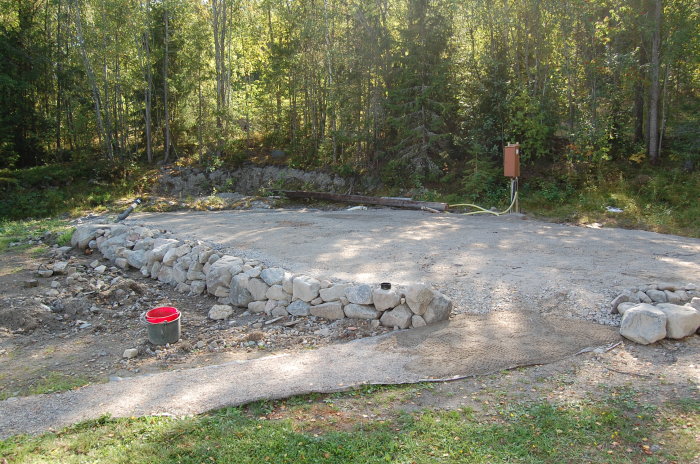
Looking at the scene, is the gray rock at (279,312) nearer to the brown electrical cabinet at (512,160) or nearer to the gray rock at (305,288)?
the gray rock at (305,288)

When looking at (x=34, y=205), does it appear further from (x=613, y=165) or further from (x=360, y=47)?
(x=613, y=165)

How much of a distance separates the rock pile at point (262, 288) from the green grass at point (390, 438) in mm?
1982

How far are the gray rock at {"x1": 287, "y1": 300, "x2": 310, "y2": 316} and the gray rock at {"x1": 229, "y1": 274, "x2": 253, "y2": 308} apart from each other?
0.75 metres

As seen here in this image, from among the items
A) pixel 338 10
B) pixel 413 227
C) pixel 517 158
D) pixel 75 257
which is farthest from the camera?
pixel 338 10

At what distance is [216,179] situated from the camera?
18750 millimetres

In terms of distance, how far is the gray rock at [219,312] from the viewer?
22.0 ft

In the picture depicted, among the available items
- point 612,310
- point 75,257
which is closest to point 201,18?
point 75,257

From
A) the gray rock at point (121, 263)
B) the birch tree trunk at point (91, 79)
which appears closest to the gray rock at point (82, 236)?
the gray rock at point (121, 263)

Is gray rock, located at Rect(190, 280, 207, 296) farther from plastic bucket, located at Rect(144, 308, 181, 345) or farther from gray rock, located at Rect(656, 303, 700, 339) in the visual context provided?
gray rock, located at Rect(656, 303, 700, 339)

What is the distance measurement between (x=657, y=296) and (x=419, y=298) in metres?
2.60

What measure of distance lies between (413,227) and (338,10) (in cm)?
1009

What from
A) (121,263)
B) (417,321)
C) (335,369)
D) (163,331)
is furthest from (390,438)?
(121,263)

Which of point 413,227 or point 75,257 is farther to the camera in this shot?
point 413,227

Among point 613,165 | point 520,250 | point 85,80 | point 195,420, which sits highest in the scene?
point 85,80
